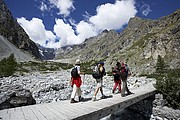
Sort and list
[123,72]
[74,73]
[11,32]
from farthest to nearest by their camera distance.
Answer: [11,32] → [123,72] → [74,73]

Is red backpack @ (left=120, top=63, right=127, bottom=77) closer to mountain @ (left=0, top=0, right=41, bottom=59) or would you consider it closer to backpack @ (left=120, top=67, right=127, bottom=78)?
backpack @ (left=120, top=67, right=127, bottom=78)

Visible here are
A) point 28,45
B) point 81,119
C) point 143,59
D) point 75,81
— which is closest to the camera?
point 81,119

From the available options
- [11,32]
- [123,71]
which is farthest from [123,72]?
[11,32]

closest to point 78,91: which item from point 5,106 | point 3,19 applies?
point 5,106

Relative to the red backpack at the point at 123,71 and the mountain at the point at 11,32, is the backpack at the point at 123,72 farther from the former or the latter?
the mountain at the point at 11,32

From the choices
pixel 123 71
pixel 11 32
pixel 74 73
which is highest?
pixel 11 32

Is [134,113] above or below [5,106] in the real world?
below

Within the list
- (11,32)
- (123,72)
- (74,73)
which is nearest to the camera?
(74,73)

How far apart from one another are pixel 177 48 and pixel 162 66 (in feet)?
68.8

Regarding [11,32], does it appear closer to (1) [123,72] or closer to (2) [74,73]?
(1) [123,72]

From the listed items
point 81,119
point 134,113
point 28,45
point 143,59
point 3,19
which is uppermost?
point 3,19

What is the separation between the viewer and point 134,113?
13906 millimetres

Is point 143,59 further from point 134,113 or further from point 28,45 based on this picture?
point 28,45

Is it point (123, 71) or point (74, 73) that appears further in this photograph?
point (123, 71)
